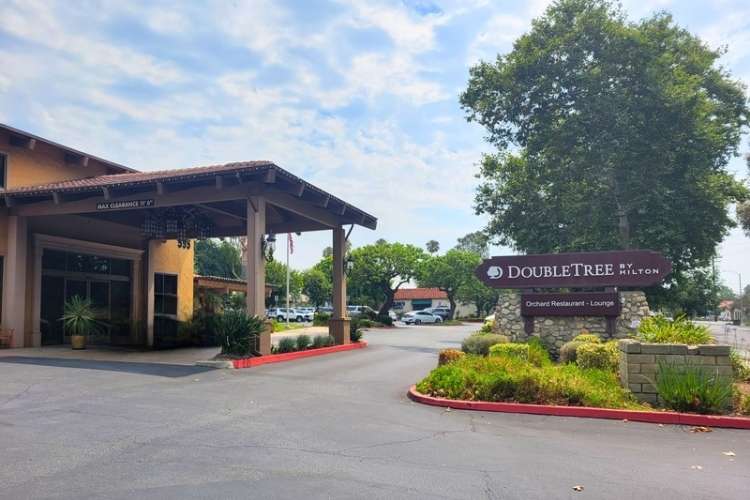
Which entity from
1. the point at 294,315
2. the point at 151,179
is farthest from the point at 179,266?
the point at 294,315

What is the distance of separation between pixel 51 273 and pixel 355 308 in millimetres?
40146

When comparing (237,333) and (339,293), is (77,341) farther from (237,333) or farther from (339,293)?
(339,293)

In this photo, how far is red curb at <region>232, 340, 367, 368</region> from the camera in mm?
13808

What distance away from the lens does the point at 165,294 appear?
76.8 feet

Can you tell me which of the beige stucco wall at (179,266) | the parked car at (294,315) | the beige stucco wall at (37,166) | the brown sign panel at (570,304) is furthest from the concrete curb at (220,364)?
the parked car at (294,315)

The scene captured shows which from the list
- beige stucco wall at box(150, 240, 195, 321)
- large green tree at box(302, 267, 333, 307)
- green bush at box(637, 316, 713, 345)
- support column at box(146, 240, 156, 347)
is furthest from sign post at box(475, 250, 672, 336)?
large green tree at box(302, 267, 333, 307)

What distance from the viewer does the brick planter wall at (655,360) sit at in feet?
30.8

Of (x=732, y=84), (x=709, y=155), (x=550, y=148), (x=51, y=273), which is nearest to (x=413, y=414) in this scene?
(x=51, y=273)

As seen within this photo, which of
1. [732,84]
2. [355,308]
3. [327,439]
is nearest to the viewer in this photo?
[327,439]

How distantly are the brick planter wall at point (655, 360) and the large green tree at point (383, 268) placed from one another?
38.2m

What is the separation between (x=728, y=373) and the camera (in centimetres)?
930

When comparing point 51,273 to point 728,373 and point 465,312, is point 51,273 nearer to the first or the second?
point 728,373

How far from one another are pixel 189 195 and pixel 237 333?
13.9 feet

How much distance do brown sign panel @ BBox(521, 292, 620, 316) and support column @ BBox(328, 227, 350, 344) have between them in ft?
21.3
